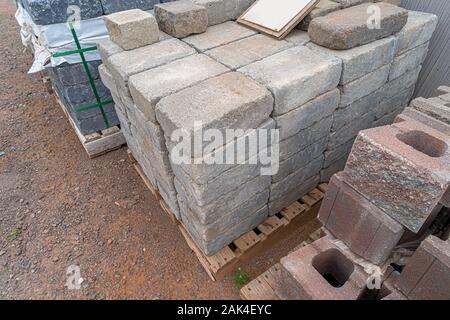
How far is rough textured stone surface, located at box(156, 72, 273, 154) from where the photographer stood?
2.12 meters

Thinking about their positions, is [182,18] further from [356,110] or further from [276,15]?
[356,110]

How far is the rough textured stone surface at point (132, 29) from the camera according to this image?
2.91m

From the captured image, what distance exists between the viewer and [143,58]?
9.42ft

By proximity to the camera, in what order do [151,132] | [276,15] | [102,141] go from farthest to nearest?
[102,141], [276,15], [151,132]

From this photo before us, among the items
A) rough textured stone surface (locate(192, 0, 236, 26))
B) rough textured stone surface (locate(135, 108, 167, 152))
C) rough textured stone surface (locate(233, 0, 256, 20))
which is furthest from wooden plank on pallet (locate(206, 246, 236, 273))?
rough textured stone surface (locate(233, 0, 256, 20))

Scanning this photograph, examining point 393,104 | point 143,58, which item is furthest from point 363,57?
point 143,58

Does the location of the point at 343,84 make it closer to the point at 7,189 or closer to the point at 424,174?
the point at 424,174

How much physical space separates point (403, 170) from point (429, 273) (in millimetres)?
662

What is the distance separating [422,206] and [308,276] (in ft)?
2.80

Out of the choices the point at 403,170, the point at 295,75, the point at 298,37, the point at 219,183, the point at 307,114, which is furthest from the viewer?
the point at 298,37

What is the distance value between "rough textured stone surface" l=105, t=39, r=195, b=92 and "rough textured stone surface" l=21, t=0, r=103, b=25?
2.90 ft

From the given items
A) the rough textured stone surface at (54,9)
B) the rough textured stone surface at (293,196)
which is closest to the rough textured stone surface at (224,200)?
the rough textured stone surface at (293,196)

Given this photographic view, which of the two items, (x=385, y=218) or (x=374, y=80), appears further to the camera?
(x=374, y=80)

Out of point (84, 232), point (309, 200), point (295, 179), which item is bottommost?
point (84, 232)
